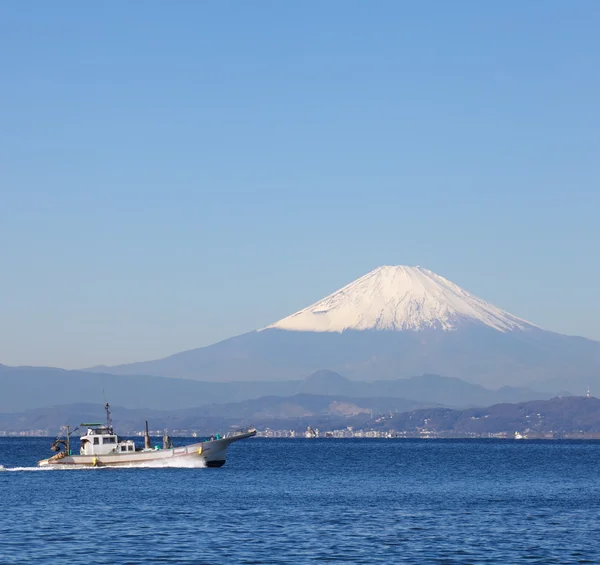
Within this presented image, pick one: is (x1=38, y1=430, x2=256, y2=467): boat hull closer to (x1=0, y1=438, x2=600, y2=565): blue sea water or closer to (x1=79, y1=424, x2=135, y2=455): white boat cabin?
(x1=79, y1=424, x2=135, y2=455): white boat cabin

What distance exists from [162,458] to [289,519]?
56421 millimetres

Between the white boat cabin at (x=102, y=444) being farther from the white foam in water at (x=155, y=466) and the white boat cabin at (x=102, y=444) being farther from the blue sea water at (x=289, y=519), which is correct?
the blue sea water at (x=289, y=519)

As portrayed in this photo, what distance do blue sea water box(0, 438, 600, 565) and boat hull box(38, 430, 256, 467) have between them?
4154 millimetres

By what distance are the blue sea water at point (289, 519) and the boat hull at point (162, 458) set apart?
164 inches

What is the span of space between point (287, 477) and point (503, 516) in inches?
1881

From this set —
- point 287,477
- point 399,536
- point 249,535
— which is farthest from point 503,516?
point 287,477

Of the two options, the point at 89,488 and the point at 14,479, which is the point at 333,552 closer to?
the point at 89,488

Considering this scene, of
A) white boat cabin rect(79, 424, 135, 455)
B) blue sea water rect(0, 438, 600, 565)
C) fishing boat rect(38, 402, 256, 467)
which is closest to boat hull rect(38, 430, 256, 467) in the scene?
fishing boat rect(38, 402, 256, 467)

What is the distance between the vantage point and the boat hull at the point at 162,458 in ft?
422

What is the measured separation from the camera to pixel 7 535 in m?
67.1

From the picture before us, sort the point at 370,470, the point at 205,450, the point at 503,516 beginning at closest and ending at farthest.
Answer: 1. the point at 503,516
2. the point at 205,450
3. the point at 370,470

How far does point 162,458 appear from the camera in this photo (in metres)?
131

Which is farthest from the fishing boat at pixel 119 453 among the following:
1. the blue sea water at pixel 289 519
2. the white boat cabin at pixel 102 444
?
the blue sea water at pixel 289 519

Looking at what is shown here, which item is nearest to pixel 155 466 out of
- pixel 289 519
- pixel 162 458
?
pixel 162 458
